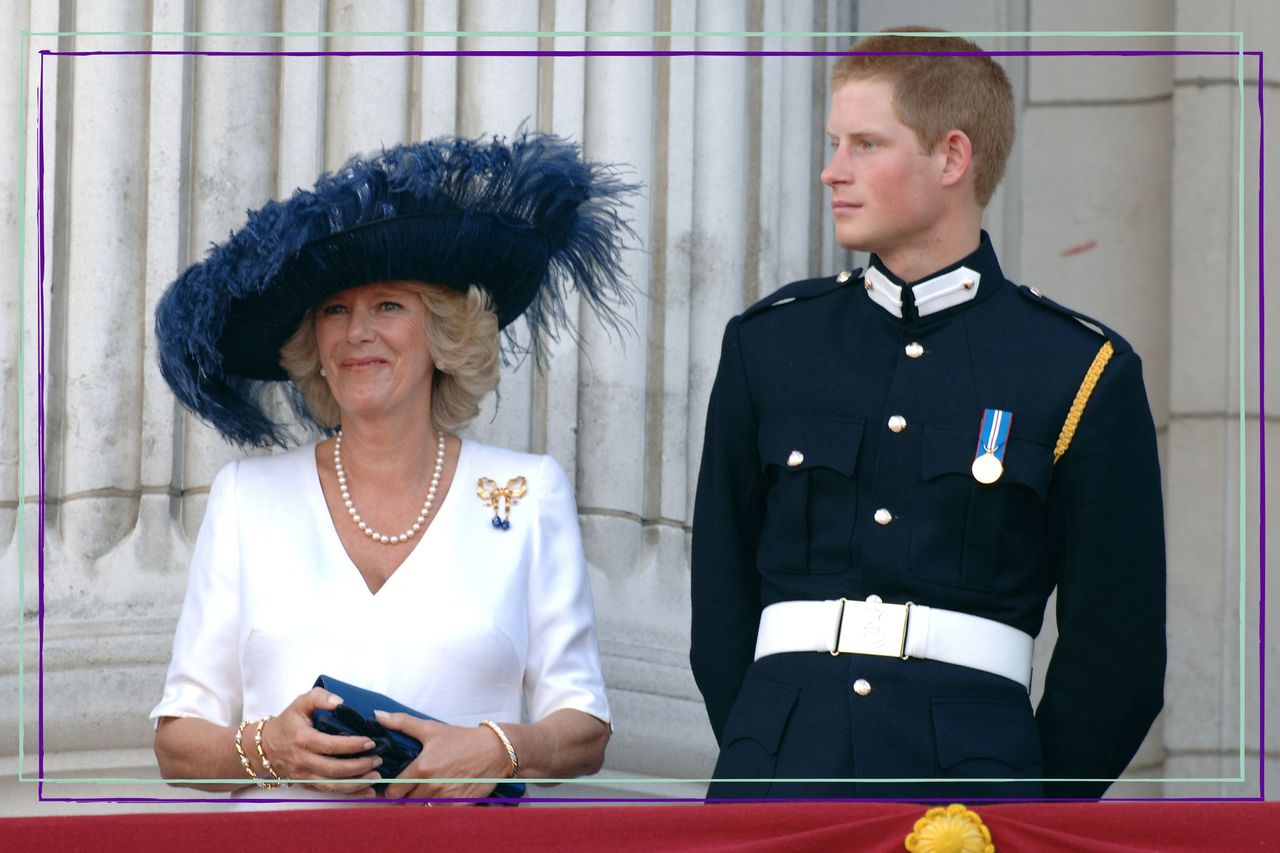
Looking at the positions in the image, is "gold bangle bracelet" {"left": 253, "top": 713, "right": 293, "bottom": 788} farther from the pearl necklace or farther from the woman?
the pearl necklace

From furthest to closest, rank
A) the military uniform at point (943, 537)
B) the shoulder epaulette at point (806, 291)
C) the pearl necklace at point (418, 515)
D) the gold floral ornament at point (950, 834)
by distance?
the pearl necklace at point (418, 515), the shoulder epaulette at point (806, 291), the military uniform at point (943, 537), the gold floral ornament at point (950, 834)

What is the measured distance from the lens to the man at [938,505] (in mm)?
3521

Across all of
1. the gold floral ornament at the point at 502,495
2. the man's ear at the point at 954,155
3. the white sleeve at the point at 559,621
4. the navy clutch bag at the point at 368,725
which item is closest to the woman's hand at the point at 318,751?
the navy clutch bag at the point at 368,725

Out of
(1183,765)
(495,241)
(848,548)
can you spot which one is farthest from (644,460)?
(1183,765)

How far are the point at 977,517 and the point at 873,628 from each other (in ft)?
0.71

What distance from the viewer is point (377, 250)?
391cm

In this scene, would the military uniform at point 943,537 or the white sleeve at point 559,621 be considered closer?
the military uniform at point 943,537

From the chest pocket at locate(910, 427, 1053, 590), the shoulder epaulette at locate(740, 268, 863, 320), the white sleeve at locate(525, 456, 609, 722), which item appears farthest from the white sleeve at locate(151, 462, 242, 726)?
the chest pocket at locate(910, 427, 1053, 590)

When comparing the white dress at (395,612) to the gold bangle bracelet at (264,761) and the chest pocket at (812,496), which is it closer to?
the gold bangle bracelet at (264,761)

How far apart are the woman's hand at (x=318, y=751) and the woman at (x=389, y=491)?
0.14 ft

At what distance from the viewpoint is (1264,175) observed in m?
4.88

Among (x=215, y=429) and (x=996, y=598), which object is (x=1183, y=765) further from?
(x=215, y=429)

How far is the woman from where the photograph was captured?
3820 millimetres

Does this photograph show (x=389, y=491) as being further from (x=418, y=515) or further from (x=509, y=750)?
(x=509, y=750)
